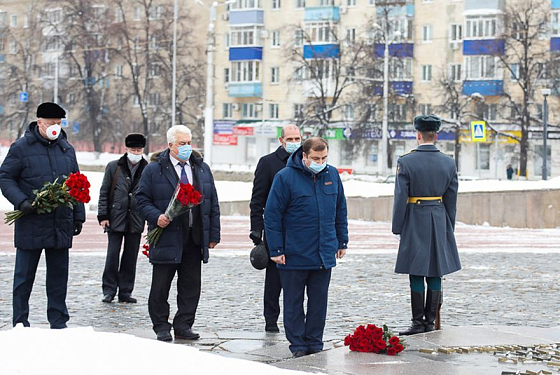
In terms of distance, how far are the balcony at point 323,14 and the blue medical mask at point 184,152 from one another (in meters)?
73.9

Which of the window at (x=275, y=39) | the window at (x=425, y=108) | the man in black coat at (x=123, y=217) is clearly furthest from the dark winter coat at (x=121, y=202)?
the window at (x=275, y=39)

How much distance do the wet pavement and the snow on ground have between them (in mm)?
1071

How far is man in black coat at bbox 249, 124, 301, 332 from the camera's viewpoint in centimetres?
1100

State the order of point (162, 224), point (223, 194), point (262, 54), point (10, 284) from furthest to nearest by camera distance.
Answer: point (262, 54) < point (223, 194) < point (10, 284) < point (162, 224)

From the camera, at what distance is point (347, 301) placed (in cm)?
1399

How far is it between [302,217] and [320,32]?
7513 centimetres

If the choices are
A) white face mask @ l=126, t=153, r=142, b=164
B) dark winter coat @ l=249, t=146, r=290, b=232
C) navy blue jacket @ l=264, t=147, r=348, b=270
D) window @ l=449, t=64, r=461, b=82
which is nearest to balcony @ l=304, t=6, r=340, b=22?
window @ l=449, t=64, r=461, b=82

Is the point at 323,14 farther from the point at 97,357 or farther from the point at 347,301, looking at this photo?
the point at 97,357

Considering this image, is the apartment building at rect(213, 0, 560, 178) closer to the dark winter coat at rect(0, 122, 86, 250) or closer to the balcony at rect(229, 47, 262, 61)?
the balcony at rect(229, 47, 262, 61)

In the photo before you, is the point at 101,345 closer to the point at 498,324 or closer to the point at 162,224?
the point at 162,224

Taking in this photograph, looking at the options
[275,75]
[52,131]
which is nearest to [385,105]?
[275,75]

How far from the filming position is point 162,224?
34.4 ft

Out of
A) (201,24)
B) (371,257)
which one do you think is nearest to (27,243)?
(371,257)

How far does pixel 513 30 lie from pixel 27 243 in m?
61.6
